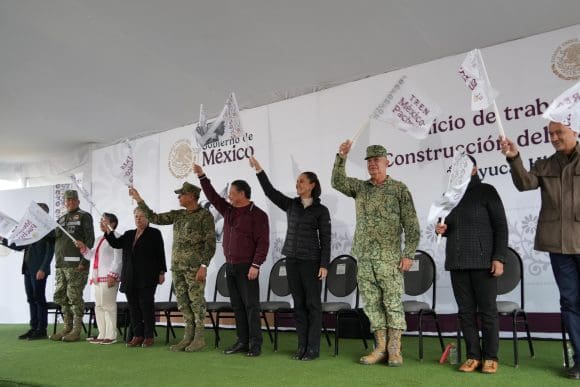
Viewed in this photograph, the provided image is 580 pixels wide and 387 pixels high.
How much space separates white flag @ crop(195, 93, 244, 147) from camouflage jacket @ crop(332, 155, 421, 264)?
55.0 inches

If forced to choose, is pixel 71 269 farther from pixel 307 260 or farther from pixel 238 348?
pixel 307 260

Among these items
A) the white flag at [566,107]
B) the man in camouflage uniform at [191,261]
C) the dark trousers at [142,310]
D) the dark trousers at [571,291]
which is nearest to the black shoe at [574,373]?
the dark trousers at [571,291]

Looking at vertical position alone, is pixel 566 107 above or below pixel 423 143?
below

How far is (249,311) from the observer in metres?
4.27

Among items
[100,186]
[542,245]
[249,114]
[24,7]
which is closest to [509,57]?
[542,245]

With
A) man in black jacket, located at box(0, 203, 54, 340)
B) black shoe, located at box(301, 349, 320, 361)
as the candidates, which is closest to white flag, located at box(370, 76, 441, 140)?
black shoe, located at box(301, 349, 320, 361)

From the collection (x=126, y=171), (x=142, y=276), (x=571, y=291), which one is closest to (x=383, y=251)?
(x=571, y=291)

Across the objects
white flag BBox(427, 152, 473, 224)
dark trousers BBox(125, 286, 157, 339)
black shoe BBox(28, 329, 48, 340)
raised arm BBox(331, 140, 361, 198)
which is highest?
raised arm BBox(331, 140, 361, 198)

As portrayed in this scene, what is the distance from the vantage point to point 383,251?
12.1 ft

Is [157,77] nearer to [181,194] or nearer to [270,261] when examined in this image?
[181,194]

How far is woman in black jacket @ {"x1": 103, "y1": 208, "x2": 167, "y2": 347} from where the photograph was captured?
5.00 metres

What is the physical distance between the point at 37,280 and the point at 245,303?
10.0 ft

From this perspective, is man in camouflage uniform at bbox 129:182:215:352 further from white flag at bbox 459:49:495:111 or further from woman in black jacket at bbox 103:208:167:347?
white flag at bbox 459:49:495:111

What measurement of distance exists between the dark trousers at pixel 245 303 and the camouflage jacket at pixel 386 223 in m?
0.97
